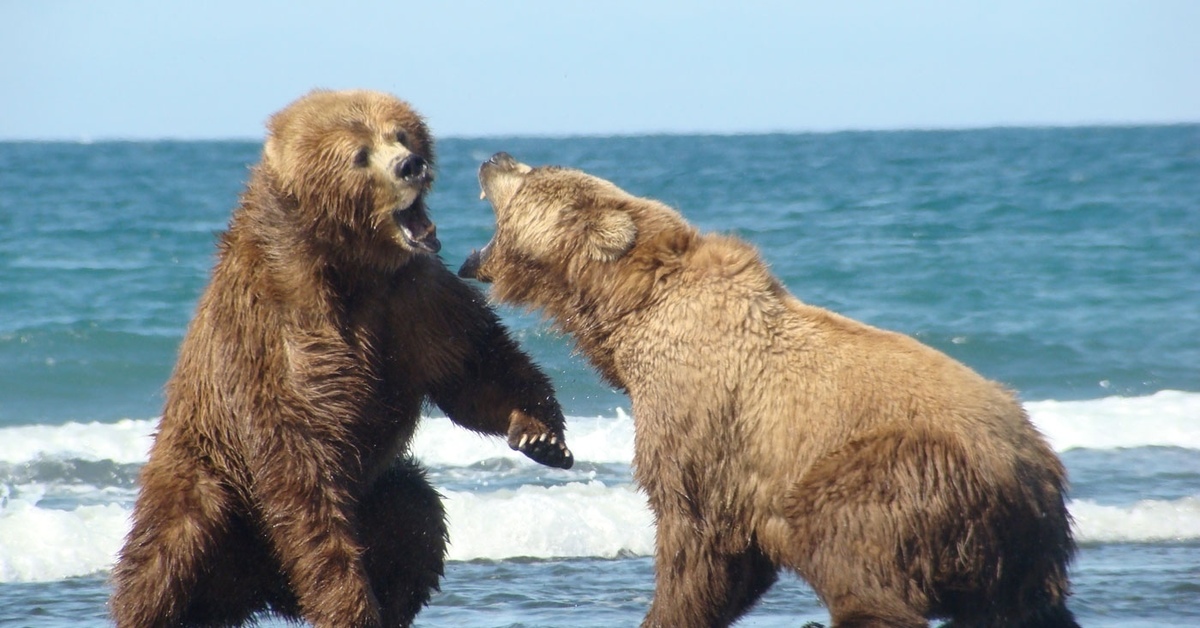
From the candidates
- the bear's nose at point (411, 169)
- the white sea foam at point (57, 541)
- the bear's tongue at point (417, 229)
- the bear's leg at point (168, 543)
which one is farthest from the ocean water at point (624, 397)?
the bear's leg at point (168, 543)

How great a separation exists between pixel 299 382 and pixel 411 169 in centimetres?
75

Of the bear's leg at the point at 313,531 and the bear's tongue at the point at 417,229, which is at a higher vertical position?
the bear's tongue at the point at 417,229

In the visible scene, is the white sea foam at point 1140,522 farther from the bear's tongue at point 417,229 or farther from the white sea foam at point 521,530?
the bear's tongue at point 417,229

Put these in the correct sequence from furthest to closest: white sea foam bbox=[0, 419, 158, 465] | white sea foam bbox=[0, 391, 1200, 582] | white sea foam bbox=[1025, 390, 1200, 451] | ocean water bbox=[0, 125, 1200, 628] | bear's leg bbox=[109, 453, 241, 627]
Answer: white sea foam bbox=[1025, 390, 1200, 451]
white sea foam bbox=[0, 419, 158, 465]
white sea foam bbox=[0, 391, 1200, 582]
ocean water bbox=[0, 125, 1200, 628]
bear's leg bbox=[109, 453, 241, 627]

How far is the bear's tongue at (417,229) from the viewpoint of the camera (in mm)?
4352

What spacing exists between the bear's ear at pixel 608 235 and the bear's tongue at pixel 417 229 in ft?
2.66

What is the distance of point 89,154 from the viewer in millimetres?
50062

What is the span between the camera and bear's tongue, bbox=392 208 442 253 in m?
4.35

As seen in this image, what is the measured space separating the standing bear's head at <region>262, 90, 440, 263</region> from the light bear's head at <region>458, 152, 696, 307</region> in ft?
2.53

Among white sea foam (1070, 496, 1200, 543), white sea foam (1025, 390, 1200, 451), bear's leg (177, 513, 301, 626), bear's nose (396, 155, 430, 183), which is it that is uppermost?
bear's nose (396, 155, 430, 183)

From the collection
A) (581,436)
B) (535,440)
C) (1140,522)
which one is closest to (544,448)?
(535,440)

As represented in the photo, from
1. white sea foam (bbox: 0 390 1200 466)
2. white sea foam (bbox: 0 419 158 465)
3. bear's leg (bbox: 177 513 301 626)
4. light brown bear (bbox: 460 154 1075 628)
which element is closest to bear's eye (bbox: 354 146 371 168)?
light brown bear (bbox: 460 154 1075 628)

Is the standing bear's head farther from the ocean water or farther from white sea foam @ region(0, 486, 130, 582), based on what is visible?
white sea foam @ region(0, 486, 130, 582)

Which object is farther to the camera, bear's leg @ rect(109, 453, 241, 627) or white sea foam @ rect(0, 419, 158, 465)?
white sea foam @ rect(0, 419, 158, 465)
